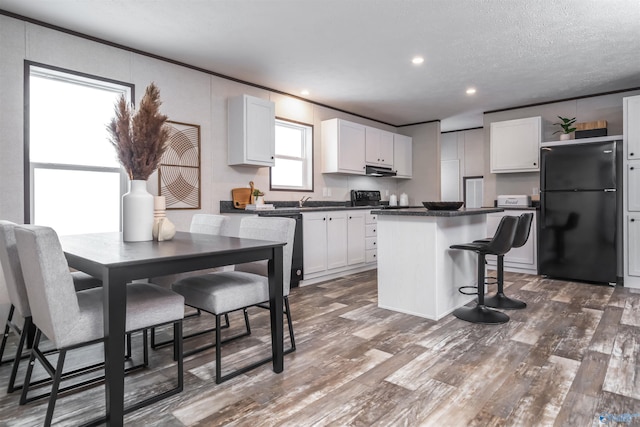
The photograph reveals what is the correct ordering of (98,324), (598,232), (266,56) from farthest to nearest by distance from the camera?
(598,232) < (266,56) < (98,324)

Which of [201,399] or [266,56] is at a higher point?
[266,56]

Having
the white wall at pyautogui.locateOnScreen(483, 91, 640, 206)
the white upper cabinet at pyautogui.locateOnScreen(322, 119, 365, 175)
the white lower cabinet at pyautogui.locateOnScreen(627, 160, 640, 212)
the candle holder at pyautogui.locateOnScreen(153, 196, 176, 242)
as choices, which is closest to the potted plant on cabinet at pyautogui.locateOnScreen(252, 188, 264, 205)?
the white upper cabinet at pyautogui.locateOnScreen(322, 119, 365, 175)

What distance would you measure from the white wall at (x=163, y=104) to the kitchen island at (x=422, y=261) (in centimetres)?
Result: 189

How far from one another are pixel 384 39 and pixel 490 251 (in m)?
2.05

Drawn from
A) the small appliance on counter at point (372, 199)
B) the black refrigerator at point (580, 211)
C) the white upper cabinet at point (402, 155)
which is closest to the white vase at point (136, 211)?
the small appliance on counter at point (372, 199)

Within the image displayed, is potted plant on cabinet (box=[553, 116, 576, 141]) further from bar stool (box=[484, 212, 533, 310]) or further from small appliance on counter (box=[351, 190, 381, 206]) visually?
small appliance on counter (box=[351, 190, 381, 206])

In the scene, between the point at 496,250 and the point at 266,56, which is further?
the point at 266,56

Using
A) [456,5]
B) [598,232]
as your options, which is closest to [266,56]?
[456,5]

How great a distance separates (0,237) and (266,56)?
2716 millimetres

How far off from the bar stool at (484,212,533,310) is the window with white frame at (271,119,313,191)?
2.73m

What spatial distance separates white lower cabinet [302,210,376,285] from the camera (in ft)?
14.3

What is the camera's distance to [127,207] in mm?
2203

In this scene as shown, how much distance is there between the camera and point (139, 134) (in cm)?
211

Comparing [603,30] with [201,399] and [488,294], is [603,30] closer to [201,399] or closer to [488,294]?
[488,294]
